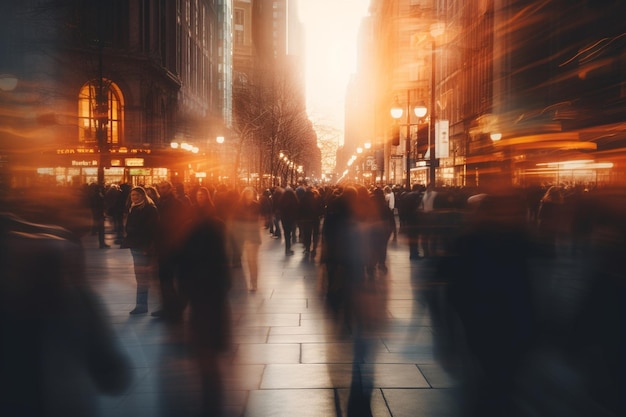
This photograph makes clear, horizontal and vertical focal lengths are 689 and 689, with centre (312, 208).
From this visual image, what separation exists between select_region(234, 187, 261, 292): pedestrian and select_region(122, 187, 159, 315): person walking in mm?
2686

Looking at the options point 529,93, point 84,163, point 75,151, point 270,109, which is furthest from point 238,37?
point 84,163

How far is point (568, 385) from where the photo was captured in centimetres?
664

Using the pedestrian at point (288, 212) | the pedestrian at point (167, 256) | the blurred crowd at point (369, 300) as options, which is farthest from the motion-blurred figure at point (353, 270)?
the pedestrian at point (288, 212)

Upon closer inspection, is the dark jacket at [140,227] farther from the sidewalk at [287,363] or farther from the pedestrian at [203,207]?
the pedestrian at [203,207]

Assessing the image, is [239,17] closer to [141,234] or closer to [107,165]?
[107,165]

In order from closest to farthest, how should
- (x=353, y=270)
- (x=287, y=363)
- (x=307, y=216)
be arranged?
1. (x=287, y=363)
2. (x=353, y=270)
3. (x=307, y=216)

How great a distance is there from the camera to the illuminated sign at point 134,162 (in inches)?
1706

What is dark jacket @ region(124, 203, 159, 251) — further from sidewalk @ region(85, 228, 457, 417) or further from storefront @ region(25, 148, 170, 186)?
storefront @ region(25, 148, 170, 186)

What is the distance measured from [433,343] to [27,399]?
6.00m

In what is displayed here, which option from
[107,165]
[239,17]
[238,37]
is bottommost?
[107,165]

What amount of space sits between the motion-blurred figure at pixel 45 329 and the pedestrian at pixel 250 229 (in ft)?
32.0

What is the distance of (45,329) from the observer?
3.12m

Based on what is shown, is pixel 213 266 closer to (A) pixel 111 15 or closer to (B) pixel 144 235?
(B) pixel 144 235

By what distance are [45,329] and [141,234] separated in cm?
777
